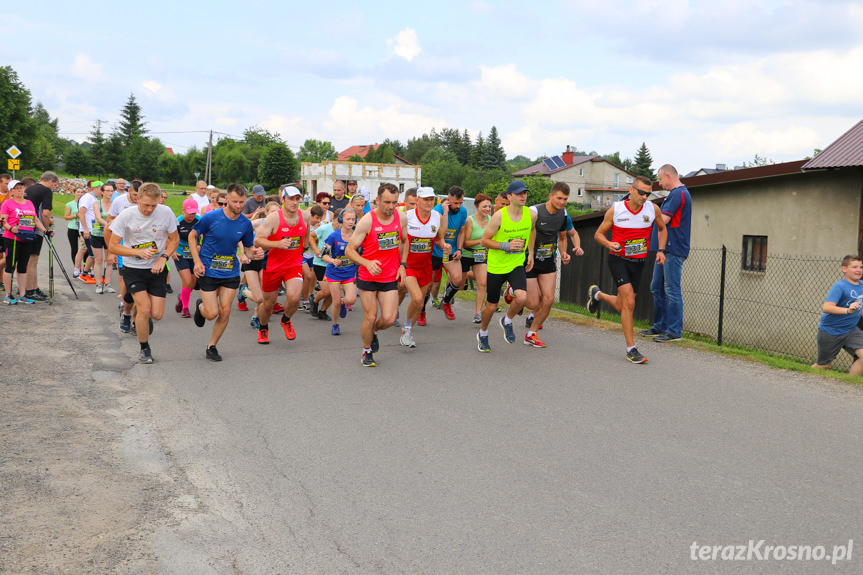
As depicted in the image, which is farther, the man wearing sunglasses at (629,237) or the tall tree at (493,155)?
the tall tree at (493,155)

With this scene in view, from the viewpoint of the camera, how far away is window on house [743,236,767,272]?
14984 mm

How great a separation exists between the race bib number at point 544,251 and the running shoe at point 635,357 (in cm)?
179

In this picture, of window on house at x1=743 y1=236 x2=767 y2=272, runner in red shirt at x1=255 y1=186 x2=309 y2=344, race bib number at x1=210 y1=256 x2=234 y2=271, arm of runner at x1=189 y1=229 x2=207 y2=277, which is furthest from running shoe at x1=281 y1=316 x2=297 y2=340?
window on house at x1=743 y1=236 x2=767 y2=272

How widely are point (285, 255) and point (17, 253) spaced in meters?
5.35

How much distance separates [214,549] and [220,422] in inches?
97.4

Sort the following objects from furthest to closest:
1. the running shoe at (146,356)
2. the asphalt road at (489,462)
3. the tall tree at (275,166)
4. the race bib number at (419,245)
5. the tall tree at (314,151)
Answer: the tall tree at (314,151) < the tall tree at (275,166) < the race bib number at (419,245) < the running shoe at (146,356) < the asphalt road at (489,462)

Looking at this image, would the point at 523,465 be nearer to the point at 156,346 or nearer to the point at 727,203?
the point at 156,346

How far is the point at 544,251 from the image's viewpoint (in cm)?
992

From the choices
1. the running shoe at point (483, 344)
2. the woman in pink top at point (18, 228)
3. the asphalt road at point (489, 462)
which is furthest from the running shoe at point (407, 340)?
the woman in pink top at point (18, 228)

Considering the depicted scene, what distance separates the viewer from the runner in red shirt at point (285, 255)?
9.95 meters

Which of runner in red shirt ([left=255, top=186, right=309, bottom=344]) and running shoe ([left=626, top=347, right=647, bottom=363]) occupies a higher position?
runner in red shirt ([left=255, top=186, right=309, bottom=344])

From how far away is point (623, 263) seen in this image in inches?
360

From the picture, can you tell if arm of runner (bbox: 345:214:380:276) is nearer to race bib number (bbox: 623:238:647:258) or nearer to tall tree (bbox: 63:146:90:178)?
race bib number (bbox: 623:238:647:258)

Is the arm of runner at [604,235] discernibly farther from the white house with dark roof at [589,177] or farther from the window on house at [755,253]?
the white house with dark roof at [589,177]
